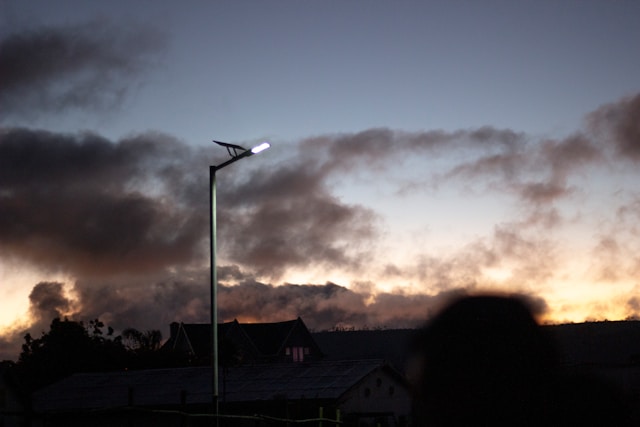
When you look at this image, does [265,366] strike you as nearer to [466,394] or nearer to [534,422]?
[466,394]

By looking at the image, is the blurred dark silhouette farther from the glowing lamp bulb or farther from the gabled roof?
the gabled roof

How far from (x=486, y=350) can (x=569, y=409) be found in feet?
15.2

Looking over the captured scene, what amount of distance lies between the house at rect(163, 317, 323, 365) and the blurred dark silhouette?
5333cm

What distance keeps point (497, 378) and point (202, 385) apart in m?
18.9

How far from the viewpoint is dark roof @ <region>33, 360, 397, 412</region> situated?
146 feet

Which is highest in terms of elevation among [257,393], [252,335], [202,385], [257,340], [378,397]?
[252,335]

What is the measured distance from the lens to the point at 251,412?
44031 mm

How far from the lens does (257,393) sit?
4509 centimetres

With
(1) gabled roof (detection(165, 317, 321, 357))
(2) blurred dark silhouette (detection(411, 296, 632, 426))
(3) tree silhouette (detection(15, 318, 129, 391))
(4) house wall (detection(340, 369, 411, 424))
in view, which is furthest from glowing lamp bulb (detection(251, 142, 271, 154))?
(1) gabled roof (detection(165, 317, 321, 357))

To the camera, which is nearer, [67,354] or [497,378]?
[497,378]

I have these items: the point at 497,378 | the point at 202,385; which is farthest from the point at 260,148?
the point at 202,385

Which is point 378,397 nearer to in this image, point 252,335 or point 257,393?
point 257,393

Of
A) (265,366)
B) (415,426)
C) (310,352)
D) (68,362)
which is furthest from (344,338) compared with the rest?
(415,426)

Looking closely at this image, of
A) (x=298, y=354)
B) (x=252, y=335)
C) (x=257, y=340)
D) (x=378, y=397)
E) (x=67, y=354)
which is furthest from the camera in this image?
(x=298, y=354)
